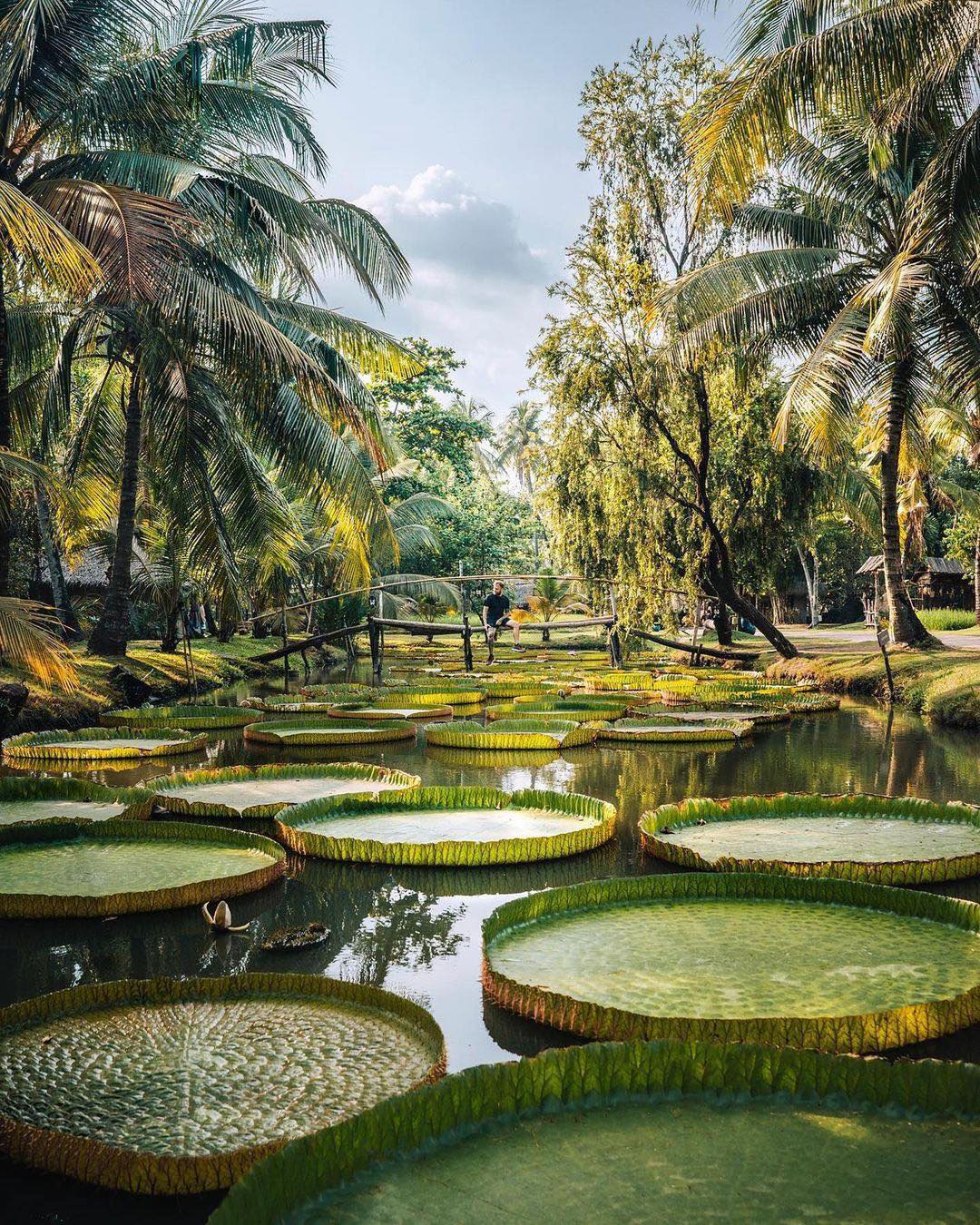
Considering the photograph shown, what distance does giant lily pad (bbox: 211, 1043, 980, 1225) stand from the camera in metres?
1.48

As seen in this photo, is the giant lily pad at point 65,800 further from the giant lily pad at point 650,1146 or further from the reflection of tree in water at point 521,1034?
the giant lily pad at point 650,1146

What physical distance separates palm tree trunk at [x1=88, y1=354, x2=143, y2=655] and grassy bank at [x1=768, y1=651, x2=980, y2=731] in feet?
29.3

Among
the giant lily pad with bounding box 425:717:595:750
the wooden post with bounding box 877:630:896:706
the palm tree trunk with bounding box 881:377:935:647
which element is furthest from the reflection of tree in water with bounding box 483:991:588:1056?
the palm tree trunk with bounding box 881:377:935:647

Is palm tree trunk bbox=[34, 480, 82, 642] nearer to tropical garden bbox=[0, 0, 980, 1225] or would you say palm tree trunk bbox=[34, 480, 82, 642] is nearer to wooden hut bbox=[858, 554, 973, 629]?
tropical garden bbox=[0, 0, 980, 1225]

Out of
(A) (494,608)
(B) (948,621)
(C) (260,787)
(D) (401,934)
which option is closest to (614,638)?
(A) (494,608)

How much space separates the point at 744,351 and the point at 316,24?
7202 mm

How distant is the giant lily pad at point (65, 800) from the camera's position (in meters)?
4.83

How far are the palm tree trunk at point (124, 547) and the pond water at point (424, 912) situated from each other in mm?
4401

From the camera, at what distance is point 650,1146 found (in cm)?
167

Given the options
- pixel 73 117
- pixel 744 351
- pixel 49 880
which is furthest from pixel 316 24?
pixel 49 880

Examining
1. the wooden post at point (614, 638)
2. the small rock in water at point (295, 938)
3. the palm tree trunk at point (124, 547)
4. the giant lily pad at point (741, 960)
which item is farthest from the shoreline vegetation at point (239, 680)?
the giant lily pad at point (741, 960)

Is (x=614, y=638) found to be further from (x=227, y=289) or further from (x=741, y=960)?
(x=741, y=960)

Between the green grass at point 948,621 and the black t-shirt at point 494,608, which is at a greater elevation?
the black t-shirt at point 494,608

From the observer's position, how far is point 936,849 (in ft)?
13.6
